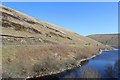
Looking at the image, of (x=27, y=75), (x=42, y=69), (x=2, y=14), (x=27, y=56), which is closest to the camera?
(x=27, y=75)

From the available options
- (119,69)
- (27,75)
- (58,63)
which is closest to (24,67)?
(27,75)

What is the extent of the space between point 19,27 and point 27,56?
6512 cm

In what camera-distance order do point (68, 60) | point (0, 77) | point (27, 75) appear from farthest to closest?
point (68, 60)
point (27, 75)
point (0, 77)

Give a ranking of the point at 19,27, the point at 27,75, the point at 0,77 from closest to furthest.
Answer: the point at 0,77
the point at 27,75
the point at 19,27

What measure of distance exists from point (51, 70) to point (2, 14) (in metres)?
90.5

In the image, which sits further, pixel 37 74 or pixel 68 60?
pixel 68 60

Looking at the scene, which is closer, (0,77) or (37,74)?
(0,77)

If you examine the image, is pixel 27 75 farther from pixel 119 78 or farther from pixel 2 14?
pixel 2 14

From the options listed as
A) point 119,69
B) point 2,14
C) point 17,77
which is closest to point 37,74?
point 17,77

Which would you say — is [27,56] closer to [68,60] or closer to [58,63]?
[58,63]

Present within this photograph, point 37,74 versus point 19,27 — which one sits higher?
point 19,27

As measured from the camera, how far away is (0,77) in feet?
171

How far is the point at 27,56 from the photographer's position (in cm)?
7194

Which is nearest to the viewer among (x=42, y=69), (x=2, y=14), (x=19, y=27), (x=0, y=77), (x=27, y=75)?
(x=0, y=77)
